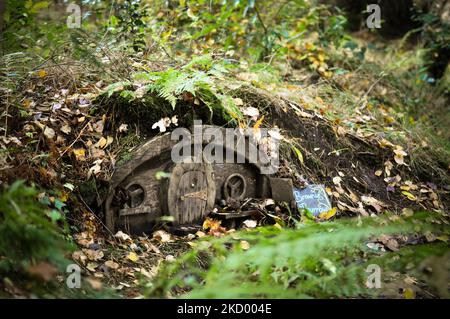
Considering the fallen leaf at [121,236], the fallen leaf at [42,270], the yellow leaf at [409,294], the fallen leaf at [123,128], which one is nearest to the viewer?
the fallen leaf at [42,270]

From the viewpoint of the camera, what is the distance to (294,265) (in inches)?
99.8

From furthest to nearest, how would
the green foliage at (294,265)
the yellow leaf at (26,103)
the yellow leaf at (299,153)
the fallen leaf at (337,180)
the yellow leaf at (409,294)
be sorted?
the fallen leaf at (337,180), the yellow leaf at (299,153), the yellow leaf at (26,103), the yellow leaf at (409,294), the green foliage at (294,265)

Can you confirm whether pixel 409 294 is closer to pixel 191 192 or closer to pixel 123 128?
pixel 191 192

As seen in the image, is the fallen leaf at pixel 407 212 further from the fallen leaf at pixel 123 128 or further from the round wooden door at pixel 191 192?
the fallen leaf at pixel 123 128

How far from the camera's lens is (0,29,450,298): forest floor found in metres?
2.96

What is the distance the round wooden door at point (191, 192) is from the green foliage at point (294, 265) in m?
0.73

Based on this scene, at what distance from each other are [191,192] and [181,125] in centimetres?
63

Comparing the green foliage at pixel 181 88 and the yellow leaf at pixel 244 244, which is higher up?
the green foliage at pixel 181 88

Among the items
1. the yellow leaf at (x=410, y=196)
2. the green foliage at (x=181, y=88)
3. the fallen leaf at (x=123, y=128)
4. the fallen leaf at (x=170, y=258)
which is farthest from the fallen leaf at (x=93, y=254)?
the yellow leaf at (x=410, y=196)

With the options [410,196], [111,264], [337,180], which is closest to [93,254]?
[111,264]

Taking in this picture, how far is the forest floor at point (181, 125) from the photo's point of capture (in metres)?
2.96

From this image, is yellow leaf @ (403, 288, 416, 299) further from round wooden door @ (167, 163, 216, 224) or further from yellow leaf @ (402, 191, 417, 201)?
yellow leaf @ (402, 191, 417, 201)
